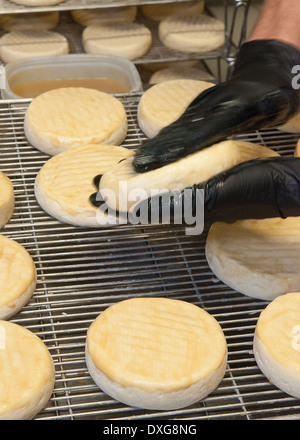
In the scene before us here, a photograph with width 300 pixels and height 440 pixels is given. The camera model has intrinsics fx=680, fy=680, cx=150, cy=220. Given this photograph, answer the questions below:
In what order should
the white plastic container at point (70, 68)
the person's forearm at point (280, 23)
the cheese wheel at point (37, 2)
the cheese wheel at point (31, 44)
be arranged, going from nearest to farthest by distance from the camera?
the person's forearm at point (280, 23) < the white plastic container at point (70, 68) < the cheese wheel at point (37, 2) < the cheese wheel at point (31, 44)

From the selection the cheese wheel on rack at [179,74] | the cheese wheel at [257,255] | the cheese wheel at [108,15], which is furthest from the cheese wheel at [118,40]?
the cheese wheel at [257,255]

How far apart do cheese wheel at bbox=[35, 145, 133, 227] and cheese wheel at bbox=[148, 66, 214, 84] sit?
1.65 m

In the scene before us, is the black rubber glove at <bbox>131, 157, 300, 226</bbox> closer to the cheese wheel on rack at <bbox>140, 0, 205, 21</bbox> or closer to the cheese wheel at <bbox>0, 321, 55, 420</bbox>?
the cheese wheel at <bbox>0, 321, 55, 420</bbox>

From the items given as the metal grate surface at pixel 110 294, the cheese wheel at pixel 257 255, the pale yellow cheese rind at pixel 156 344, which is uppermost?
the pale yellow cheese rind at pixel 156 344

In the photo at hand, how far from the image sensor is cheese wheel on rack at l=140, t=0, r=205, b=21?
14.2 ft

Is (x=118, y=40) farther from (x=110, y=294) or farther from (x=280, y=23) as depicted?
(x=110, y=294)

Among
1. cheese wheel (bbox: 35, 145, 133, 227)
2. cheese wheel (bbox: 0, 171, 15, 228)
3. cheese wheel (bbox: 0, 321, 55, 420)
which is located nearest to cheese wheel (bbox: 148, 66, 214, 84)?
cheese wheel (bbox: 35, 145, 133, 227)

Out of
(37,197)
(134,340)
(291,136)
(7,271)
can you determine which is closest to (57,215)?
(37,197)

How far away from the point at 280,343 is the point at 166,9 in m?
3.01

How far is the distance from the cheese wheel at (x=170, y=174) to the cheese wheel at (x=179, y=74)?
6.95 ft

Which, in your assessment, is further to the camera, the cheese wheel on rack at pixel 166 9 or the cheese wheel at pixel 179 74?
the cheese wheel on rack at pixel 166 9

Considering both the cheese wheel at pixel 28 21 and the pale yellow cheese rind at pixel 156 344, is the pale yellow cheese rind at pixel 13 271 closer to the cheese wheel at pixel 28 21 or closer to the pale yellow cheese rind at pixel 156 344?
the pale yellow cheese rind at pixel 156 344

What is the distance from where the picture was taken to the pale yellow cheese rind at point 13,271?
201cm

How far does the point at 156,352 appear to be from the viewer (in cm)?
185
